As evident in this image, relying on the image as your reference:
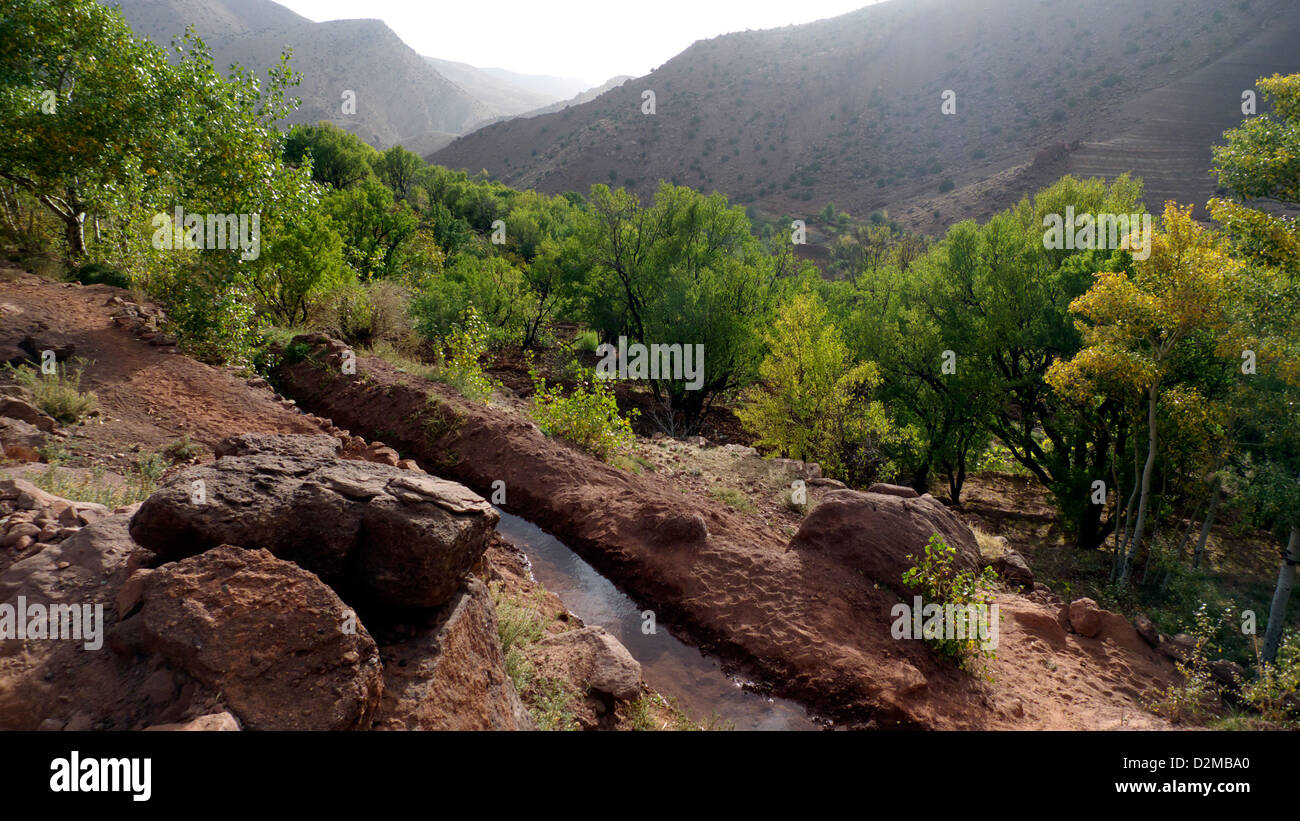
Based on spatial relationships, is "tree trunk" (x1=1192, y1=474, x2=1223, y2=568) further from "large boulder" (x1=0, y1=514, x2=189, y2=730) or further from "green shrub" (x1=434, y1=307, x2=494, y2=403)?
"large boulder" (x1=0, y1=514, x2=189, y2=730)

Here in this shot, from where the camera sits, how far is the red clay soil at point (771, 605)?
21.6 feet

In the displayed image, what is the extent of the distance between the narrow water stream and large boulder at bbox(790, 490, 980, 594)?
92.0 inches

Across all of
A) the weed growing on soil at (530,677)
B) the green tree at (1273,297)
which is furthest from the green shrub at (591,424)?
the green tree at (1273,297)

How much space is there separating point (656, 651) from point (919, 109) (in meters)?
84.6

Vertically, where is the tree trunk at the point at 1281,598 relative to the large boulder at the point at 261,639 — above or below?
below

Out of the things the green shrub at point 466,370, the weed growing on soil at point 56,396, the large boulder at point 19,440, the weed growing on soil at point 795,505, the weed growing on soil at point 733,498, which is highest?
the green shrub at point 466,370

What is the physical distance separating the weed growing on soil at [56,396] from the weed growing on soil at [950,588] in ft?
33.7

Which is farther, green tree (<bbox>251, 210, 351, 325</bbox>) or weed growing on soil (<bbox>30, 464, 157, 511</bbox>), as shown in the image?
green tree (<bbox>251, 210, 351, 325</bbox>)

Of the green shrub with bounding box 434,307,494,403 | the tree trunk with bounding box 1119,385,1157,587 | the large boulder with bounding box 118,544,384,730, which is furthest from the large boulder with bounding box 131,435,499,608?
the tree trunk with bounding box 1119,385,1157,587

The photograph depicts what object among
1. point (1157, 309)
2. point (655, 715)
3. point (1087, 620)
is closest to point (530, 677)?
point (655, 715)

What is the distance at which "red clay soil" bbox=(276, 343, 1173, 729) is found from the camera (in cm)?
659

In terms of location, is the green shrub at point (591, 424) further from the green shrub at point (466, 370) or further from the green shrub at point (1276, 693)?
the green shrub at point (1276, 693)

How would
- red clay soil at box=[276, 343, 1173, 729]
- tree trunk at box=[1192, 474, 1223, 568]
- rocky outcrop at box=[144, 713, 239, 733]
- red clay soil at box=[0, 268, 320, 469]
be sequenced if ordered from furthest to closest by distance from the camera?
tree trunk at box=[1192, 474, 1223, 568]
red clay soil at box=[0, 268, 320, 469]
red clay soil at box=[276, 343, 1173, 729]
rocky outcrop at box=[144, 713, 239, 733]
